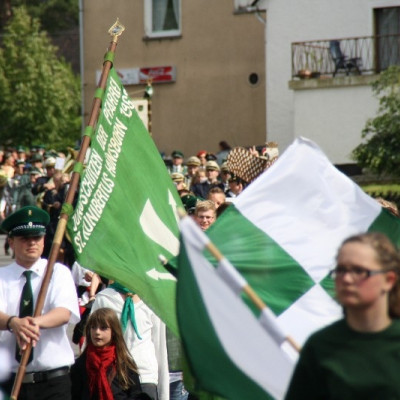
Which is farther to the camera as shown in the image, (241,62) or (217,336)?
(241,62)

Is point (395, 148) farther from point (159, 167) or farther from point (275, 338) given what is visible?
point (275, 338)

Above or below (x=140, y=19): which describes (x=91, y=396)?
below

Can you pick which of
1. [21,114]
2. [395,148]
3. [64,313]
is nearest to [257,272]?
[64,313]

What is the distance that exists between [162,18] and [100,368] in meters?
31.2

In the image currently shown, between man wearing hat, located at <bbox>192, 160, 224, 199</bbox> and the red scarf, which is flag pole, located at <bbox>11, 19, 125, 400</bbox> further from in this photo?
man wearing hat, located at <bbox>192, 160, 224, 199</bbox>

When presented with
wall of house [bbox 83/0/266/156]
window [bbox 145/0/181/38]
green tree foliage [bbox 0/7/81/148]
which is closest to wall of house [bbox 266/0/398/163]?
wall of house [bbox 83/0/266/156]

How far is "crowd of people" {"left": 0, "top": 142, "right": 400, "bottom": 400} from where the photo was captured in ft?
14.6

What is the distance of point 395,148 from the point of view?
93.0 feet

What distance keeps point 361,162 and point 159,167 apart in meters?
21.1

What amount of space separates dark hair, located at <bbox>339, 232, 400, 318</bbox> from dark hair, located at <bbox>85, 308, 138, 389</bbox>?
13.9ft

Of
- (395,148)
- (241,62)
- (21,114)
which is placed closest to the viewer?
(395,148)

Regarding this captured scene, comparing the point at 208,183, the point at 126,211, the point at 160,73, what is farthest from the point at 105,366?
the point at 160,73

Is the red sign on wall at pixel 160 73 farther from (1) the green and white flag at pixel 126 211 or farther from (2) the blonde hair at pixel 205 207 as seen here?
(1) the green and white flag at pixel 126 211

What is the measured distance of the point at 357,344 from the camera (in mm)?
4449
